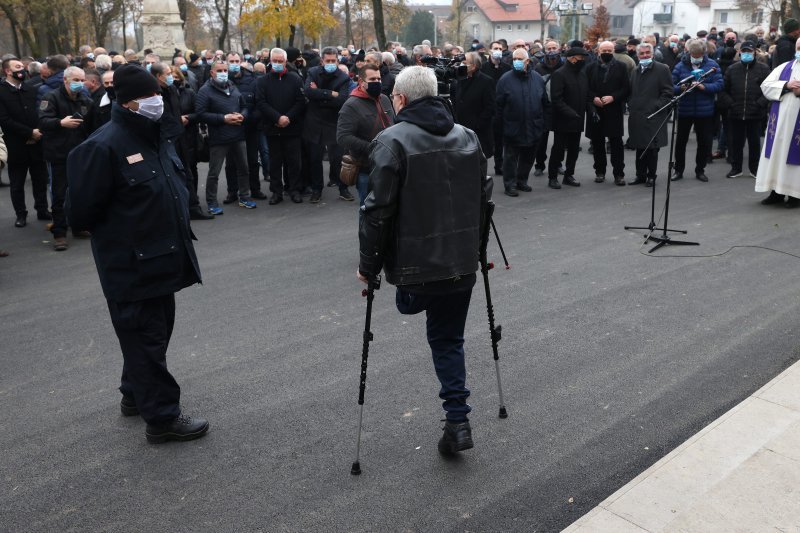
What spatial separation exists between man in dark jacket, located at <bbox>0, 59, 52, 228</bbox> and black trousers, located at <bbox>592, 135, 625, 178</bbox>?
26.9 ft

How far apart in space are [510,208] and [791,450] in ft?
23.0

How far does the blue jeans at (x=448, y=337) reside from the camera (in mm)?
4125

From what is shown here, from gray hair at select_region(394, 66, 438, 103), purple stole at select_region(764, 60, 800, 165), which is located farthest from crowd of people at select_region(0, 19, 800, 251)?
gray hair at select_region(394, 66, 438, 103)

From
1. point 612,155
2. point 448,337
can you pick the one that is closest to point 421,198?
point 448,337

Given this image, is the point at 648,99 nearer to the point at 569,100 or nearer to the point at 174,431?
the point at 569,100

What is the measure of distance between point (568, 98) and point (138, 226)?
921 cm

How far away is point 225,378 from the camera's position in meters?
5.38

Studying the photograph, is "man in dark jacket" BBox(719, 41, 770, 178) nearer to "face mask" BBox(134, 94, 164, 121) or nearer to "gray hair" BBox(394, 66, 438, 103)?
"gray hair" BBox(394, 66, 438, 103)

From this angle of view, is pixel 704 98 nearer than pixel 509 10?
Yes

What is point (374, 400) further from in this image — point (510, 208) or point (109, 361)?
point (510, 208)

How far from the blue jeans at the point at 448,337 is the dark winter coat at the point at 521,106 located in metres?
7.86

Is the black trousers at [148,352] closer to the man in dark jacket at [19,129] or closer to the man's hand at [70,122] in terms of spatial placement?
the man's hand at [70,122]

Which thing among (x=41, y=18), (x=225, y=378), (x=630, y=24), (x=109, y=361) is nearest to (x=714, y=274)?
(x=225, y=378)

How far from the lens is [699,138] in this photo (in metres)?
12.7
